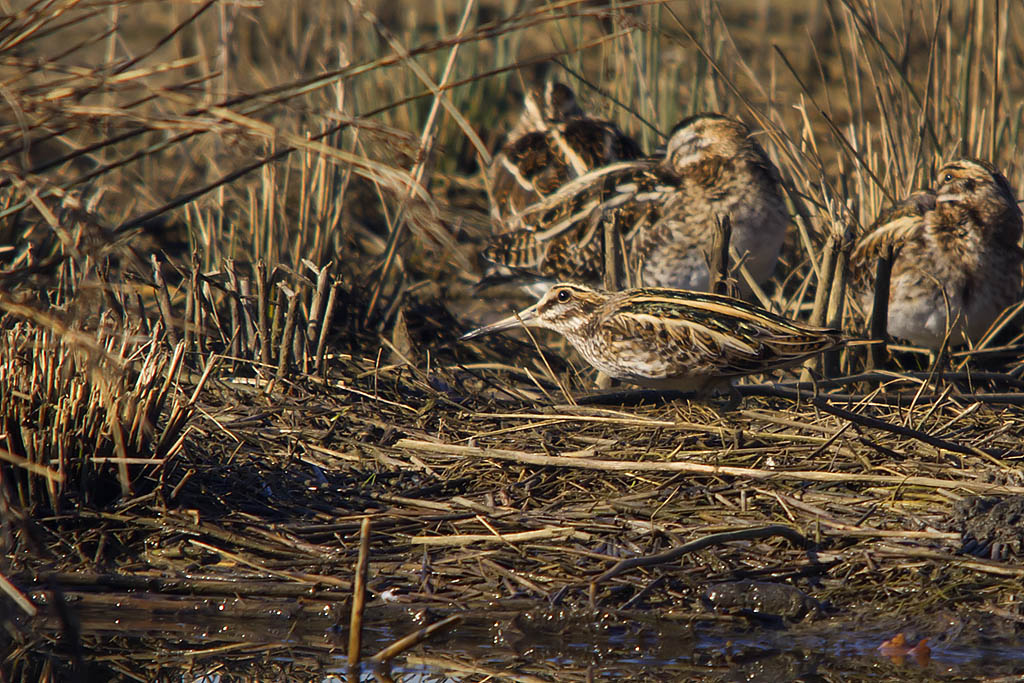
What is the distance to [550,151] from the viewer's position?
7242mm

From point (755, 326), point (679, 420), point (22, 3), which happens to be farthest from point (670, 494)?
point (22, 3)

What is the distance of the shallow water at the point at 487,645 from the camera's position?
Answer: 11.0 feet

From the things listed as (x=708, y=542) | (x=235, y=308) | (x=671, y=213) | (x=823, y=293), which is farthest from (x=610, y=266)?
(x=708, y=542)

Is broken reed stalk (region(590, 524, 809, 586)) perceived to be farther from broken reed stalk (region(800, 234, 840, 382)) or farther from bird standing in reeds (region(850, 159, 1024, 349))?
bird standing in reeds (region(850, 159, 1024, 349))

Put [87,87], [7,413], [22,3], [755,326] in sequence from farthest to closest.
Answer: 1. [22,3]
2. [755,326]
3. [7,413]
4. [87,87]

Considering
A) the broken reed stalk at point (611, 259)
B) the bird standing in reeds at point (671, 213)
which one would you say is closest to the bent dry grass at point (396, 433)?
→ the bird standing in reeds at point (671, 213)

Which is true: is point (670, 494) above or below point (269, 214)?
below

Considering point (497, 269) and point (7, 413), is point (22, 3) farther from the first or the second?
point (7, 413)

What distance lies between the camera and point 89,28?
1034 cm

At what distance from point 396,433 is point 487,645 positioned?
1307 millimetres

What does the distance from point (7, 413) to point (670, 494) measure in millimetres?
2148

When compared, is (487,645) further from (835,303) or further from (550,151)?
(550,151)

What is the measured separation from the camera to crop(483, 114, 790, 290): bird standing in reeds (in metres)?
5.97

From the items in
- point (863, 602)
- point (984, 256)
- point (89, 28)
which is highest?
point (89, 28)
